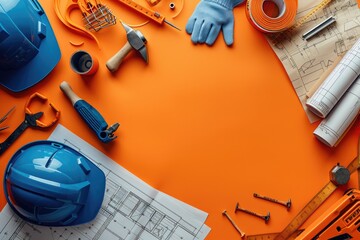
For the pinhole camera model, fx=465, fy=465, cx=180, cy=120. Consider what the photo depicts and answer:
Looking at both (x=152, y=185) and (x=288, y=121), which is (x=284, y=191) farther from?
(x=152, y=185)

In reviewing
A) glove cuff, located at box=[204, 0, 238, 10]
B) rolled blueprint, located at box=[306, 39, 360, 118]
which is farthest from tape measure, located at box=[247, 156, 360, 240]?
glove cuff, located at box=[204, 0, 238, 10]

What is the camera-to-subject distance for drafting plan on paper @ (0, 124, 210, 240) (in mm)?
1531

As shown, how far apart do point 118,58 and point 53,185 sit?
46 cm

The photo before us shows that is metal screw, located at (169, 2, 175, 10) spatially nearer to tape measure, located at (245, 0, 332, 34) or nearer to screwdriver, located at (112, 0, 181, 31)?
screwdriver, located at (112, 0, 181, 31)

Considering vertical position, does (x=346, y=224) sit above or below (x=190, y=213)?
below

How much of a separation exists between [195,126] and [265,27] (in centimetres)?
40

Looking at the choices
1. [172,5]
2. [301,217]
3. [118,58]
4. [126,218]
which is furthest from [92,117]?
[301,217]

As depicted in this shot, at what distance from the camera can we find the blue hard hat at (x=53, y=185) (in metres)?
1.42

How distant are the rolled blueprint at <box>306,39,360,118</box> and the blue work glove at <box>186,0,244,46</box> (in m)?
0.35

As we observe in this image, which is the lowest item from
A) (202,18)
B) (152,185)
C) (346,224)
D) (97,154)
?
(346,224)

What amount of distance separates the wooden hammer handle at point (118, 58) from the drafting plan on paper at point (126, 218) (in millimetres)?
276

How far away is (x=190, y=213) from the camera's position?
5.06 ft

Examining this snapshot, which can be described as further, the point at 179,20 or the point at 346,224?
the point at 179,20

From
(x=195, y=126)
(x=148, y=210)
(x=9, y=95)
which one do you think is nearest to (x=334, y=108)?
(x=195, y=126)
